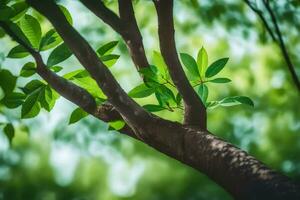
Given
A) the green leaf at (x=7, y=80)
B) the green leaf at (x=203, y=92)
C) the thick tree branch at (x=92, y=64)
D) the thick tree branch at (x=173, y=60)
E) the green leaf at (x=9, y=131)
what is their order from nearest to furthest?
1. the thick tree branch at (x=92, y=64)
2. the thick tree branch at (x=173, y=60)
3. the green leaf at (x=7, y=80)
4. the green leaf at (x=203, y=92)
5. the green leaf at (x=9, y=131)

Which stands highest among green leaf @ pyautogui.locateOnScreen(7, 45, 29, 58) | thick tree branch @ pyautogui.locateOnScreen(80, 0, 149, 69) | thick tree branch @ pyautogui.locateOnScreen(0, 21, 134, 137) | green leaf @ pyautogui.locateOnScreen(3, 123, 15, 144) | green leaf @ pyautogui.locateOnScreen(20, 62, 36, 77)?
thick tree branch @ pyautogui.locateOnScreen(80, 0, 149, 69)

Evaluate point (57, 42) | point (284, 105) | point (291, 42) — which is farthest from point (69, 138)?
point (57, 42)

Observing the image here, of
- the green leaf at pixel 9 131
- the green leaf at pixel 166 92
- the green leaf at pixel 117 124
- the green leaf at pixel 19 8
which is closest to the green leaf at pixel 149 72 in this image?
the green leaf at pixel 166 92

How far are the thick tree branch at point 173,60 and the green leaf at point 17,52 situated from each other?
400 mm

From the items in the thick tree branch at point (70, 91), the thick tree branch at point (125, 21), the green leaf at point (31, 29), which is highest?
the thick tree branch at point (125, 21)

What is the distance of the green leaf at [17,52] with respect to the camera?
3.76 ft

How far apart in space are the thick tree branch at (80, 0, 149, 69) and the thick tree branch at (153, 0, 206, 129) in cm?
8

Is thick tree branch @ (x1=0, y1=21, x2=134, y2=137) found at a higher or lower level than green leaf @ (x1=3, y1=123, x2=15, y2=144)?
higher

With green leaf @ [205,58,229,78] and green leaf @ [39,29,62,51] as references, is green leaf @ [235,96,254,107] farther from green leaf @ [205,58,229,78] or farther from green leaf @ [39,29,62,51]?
green leaf @ [39,29,62,51]

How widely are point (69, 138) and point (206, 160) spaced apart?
7364mm

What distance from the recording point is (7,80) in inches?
44.1

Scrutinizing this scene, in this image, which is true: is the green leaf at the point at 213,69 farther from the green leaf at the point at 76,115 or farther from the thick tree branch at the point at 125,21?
the green leaf at the point at 76,115

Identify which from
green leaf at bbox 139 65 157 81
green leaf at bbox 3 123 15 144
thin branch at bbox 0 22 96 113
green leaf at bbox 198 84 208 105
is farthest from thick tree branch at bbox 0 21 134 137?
green leaf at bbox 3 123 15 144

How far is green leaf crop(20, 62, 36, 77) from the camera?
1.02 meters
